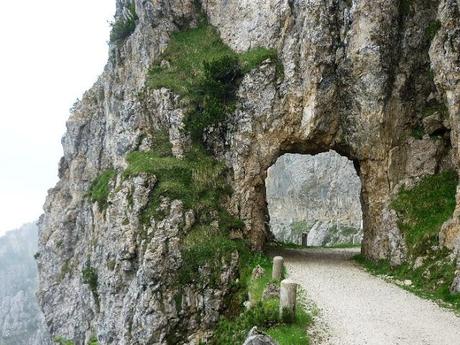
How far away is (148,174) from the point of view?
2934 centimetres

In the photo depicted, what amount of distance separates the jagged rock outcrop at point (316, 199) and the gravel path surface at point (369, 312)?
3449 centimetres

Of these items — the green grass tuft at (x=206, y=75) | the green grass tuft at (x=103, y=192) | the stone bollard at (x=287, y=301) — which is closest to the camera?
the stone bollard at (x=287, y=301)

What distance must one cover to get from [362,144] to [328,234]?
115 ft

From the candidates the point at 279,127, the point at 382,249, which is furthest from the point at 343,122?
the point at 382,249

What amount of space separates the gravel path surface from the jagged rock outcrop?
34.5 metres

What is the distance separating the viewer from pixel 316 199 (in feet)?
239

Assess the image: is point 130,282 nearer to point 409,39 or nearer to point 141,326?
point 141,326

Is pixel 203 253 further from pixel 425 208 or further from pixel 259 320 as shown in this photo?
pixel 425 208

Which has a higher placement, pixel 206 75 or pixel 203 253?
pixel 206 75

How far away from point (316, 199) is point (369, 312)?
5439cm

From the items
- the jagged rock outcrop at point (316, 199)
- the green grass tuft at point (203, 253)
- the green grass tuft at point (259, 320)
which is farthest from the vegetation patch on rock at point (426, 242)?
Answer: the jagged rock outcrop at point (316, 199)

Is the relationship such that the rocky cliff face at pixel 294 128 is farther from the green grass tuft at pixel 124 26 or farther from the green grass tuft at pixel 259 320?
the green grass tuft at pixel 124 26

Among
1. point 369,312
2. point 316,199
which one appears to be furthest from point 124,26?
point 316,199

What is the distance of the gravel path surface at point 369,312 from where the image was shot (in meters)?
16.2
